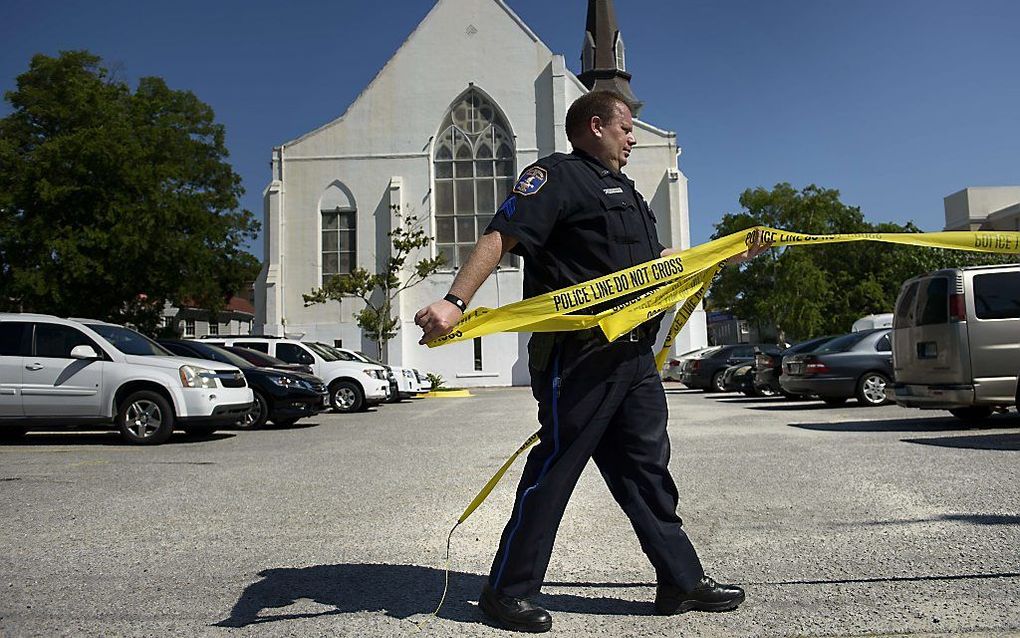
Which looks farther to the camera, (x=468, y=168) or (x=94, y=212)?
(x=468, y=168)

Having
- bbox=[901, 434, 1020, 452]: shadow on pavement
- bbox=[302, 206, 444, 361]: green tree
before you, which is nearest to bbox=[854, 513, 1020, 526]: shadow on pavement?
bbox=[901, 434, 1020, 452]: shadow on pavement

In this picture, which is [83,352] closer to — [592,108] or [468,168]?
[592,108]

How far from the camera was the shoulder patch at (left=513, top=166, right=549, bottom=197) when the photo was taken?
329 cm

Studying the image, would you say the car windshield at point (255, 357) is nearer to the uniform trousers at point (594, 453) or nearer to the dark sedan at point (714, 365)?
the uniform trousers at point (594, 453)

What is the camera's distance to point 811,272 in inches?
2099

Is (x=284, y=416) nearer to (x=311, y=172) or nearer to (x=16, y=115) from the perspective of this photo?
(x=16, y=115)

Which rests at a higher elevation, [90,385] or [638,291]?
[638,291]

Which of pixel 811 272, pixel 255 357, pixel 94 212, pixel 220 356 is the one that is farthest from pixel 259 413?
pixel 811 272

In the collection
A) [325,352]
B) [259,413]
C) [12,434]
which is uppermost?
[325,352]

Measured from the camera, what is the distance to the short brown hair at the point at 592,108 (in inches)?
138

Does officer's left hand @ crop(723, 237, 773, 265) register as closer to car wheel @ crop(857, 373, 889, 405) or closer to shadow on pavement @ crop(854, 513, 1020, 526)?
shadow on pavement @ crop(854, 513, 1020, 526)

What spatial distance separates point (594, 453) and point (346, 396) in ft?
56.0

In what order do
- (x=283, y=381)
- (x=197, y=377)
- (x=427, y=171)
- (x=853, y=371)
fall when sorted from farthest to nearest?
(x=427, y=171) → (x=853, y=371) → (x=283, y=381) → (x=197, y=377)

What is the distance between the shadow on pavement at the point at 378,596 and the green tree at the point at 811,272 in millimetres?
52530
